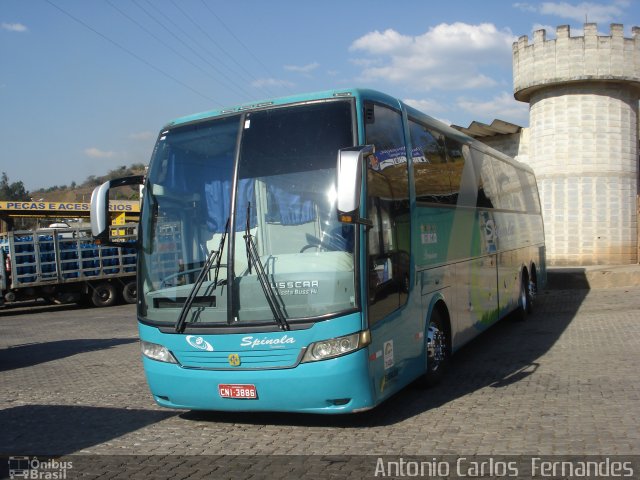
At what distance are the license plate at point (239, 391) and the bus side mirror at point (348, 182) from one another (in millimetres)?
1721

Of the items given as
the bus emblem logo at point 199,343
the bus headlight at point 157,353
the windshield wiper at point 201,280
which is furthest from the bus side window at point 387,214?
the bus headlight at point 157,353

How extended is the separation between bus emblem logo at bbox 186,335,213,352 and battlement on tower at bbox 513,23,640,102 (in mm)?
18657

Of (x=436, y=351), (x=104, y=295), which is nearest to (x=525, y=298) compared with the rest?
(x=436, y=351)

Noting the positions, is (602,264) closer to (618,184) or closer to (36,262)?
(618,184)

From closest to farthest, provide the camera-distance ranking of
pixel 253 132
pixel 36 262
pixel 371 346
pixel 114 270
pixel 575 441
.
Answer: pixel 575 441 → pixel 371 346 → pixel 253 132 → pixel 36 262 → pixel 114 270

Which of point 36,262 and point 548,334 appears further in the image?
point 36,262

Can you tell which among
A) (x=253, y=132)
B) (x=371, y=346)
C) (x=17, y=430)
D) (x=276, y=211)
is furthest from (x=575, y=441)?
(x=17, y=430)

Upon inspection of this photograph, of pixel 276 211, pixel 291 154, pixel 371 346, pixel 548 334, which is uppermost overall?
pixel 291 154

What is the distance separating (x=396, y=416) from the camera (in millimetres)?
6586

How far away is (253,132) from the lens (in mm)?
6367

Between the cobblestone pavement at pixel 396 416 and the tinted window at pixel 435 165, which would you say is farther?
the tinted window at pixel 435 165

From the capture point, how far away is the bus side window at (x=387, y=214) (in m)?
6.07

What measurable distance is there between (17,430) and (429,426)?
4016mm

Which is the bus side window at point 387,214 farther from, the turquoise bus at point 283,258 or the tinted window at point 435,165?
the tinted window at point 435,165
